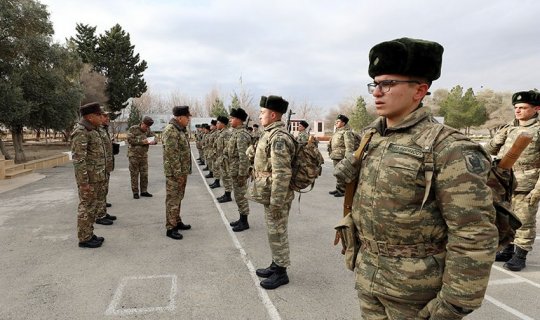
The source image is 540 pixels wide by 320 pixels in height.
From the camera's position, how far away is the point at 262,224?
6480 mm

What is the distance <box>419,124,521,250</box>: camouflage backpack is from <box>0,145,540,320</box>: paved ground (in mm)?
2006

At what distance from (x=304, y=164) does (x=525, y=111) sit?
3016 mm

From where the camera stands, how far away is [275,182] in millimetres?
3703

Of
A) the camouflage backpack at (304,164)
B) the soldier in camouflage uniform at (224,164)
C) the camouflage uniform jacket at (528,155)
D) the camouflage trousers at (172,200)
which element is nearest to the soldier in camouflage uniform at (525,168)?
the camouflage uniform jacket at (528,155)

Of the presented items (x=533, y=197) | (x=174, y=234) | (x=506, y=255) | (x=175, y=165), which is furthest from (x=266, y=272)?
(x=533, y=197)

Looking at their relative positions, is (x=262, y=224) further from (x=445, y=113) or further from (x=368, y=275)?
(x=445, y=113)

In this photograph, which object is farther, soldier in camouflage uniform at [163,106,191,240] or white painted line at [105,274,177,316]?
soldier in camouflage uniform at [163,106,191,240]

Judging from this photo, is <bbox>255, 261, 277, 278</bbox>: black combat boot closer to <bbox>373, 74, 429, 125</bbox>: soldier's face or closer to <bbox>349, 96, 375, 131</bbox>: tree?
<bbox>373, 74, 429, 125</bbox>: soldier's face

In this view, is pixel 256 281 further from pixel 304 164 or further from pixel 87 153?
pixel 87 153

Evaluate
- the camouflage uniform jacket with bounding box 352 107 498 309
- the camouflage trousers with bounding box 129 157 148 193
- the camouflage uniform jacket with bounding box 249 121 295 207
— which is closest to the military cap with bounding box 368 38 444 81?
the camouflage uniform jacket with bounding box 352 107 498 309

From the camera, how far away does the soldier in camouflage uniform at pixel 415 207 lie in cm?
150

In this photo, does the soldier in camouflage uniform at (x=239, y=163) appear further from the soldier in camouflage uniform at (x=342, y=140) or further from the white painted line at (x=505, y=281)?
the white painted line at (x=505, y=281)

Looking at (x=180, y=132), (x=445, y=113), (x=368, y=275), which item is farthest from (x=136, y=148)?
(x=445, y=113)

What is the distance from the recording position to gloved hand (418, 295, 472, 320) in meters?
1.54
